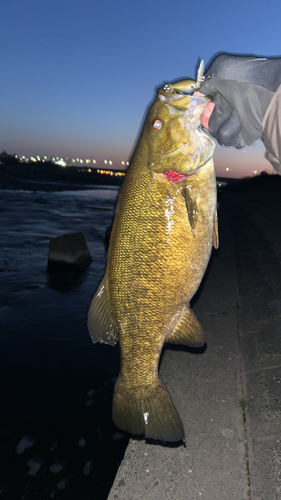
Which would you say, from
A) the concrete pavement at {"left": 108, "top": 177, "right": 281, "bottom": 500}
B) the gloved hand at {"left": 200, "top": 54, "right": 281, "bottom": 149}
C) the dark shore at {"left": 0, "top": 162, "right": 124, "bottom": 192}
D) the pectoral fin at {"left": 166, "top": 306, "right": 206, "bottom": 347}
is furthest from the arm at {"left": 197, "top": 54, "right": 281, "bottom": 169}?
the dark shore at {"left": 0, "top": 162, "right": 124, "bottom": 192}

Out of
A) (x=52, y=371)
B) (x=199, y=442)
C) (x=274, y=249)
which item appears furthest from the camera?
(x=274, y=249)

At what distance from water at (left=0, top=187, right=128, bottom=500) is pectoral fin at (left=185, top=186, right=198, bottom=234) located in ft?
8.31

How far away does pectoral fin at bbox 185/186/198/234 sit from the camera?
204 cm

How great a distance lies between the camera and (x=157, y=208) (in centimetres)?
206

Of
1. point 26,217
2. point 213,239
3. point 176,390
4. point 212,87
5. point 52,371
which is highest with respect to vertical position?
A: point 212,87

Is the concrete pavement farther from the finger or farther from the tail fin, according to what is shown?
the finger

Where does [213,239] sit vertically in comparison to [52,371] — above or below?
above

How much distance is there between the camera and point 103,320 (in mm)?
2275

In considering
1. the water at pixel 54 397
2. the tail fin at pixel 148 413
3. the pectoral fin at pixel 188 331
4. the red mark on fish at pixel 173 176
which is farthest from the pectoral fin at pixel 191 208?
the water at pixel 54 397

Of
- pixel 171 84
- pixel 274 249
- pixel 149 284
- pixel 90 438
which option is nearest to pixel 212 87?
pixel 171 84

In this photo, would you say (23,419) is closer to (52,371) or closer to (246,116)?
(52,371)

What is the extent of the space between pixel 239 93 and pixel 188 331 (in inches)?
69.2

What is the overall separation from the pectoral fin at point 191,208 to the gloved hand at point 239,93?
0.52 m

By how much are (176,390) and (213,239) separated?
177 cm
